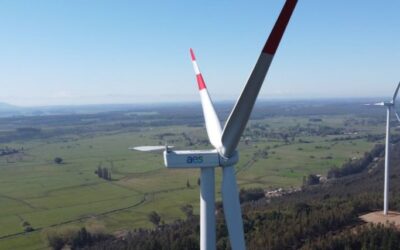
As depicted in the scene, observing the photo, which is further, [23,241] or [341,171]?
[341,171]

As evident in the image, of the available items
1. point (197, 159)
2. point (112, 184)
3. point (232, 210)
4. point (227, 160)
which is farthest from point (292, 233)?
point (112, 184)

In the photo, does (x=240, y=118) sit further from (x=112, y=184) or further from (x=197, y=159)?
(x=112, y=184)

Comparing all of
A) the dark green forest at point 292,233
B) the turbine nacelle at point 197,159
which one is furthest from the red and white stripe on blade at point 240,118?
the dark green forest at point 292,233

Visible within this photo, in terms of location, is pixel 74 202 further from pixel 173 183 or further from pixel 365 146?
pixel 365 146

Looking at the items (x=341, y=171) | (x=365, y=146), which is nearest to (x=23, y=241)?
(x=341, y=171)

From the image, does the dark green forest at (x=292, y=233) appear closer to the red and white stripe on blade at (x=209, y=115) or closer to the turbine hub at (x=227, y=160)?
the red and white stripe on blade at (x=209, y=115)

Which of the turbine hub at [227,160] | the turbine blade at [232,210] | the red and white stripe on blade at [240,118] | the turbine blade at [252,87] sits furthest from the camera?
the turbine hub at [227,160]

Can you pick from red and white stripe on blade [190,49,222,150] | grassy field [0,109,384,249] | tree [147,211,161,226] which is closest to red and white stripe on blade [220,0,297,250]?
red and white stripe on blade [190,49,222,150]
